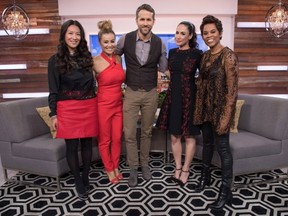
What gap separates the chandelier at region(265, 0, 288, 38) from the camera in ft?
13.6

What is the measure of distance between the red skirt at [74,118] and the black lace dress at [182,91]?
28.1 inches

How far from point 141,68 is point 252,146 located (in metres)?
1.23

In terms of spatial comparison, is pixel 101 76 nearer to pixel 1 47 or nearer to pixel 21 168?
pixel 21 168

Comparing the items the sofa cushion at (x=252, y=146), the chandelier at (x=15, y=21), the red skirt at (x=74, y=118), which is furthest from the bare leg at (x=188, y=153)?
the chandelier at (x=15, y=21)

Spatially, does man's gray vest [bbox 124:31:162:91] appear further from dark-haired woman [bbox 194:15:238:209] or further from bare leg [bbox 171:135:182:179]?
bare leg [bbox 171:135:182:179]

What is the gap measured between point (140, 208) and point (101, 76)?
1.15 m

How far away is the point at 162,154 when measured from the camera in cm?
329

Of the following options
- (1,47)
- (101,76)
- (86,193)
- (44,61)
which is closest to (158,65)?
(101,76)

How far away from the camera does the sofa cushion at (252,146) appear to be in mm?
2350

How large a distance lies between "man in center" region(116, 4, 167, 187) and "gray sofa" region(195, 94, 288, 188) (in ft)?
2.77

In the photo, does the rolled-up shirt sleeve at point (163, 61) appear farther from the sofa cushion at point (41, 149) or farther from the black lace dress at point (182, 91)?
the sofa cushion at point (41, 149)

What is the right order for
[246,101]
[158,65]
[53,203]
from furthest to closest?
1. [246,101]
2. [158,65]
3. [53,203]

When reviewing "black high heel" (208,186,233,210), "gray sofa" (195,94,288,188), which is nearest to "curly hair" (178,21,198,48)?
"gray sofa" (195,94,288,188)

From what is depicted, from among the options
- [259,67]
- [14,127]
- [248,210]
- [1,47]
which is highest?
[1,47]
